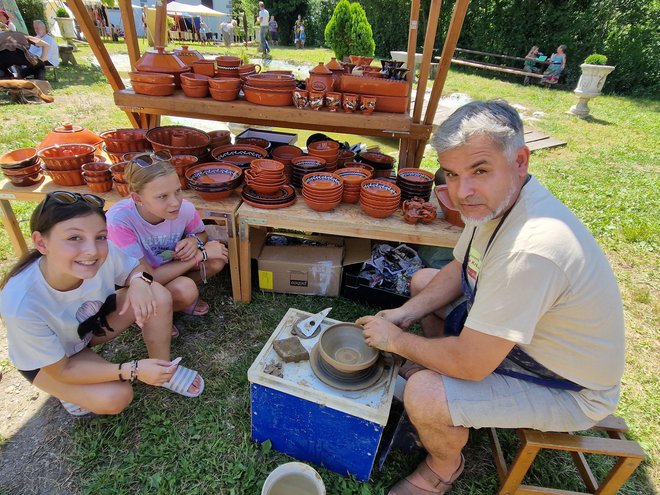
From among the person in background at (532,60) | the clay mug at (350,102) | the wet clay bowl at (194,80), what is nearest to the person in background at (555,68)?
the person in background at (532,60)

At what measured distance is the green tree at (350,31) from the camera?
1155 centimetres

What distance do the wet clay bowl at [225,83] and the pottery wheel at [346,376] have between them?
7.97ft

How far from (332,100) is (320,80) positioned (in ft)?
0.86

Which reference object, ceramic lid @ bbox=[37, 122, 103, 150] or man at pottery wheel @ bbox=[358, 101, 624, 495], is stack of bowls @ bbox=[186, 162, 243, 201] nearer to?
ceramic lid @ bbox=[37, 122, 103, 150]

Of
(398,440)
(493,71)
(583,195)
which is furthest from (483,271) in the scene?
(493,71)

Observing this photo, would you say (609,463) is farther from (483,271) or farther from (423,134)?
(423,134)

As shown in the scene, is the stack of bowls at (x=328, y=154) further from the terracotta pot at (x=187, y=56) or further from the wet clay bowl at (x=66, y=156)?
the wet clay bowl at (x=66, y=156)

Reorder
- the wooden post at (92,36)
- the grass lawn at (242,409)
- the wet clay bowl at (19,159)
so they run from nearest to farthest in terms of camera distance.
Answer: the grass lawn at (242,409) < the wet clay bowl at (19,159) < the wooden post at (92,36)

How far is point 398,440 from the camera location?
2115 mm

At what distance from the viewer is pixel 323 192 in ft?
9.15

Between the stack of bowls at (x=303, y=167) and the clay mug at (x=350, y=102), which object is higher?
the clay mug at (x=350, y=102)

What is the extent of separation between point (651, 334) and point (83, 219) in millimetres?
4061

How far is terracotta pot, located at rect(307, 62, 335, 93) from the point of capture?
3189mm

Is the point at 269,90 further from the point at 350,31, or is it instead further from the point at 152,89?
the point at 350,31
